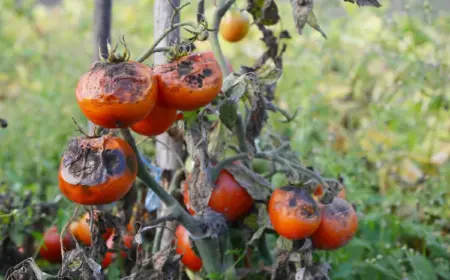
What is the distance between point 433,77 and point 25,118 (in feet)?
5.87

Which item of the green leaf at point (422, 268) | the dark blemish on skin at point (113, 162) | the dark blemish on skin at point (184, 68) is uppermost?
the dark blemish on skin at point (184, 68)

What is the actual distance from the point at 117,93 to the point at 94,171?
142 mm

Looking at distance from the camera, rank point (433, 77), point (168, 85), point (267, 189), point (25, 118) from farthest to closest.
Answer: point (25, 118) < point (433, 77) < point (267, 189) < point (168, 85)

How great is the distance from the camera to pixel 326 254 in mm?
1440

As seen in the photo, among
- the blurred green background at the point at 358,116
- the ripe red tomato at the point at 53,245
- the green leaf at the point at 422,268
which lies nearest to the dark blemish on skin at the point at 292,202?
the blurred green background at the point at 358,116

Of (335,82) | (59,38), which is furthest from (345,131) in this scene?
(59,38)

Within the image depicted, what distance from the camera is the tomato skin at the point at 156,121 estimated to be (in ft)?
3.26

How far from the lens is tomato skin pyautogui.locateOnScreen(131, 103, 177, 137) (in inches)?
39.1

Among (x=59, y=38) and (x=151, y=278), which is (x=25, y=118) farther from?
(x=151, y=278)

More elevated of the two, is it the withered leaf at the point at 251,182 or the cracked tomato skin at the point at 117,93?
the cracked tomato skin at the point at 117,93

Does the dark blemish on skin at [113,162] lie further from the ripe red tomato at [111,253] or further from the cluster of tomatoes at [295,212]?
the ripe red tomato at [111,253]

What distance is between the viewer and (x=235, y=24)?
1.33 metres

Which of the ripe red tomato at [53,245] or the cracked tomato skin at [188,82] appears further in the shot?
the ripe red tomato at [53,245]

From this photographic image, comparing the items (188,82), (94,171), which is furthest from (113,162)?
(188,82)
